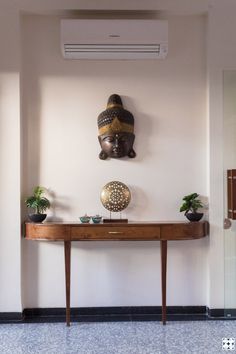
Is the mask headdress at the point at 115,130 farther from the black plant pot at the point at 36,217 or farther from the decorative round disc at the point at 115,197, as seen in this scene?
the black plant pot at the point at 36,217

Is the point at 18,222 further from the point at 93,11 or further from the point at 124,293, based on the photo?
the point at 93,11

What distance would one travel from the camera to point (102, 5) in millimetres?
3076

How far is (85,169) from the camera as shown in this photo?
126 inches

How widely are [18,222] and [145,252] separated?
1.12 meters

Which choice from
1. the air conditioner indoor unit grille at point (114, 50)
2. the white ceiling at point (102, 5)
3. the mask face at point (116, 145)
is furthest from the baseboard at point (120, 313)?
the white ceiling at point (102, 5)

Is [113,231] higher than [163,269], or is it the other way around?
[113,231]

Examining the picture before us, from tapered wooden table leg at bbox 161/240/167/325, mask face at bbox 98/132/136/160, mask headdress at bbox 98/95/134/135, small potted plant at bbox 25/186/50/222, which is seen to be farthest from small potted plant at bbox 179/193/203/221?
small potted plant at bbox 25/186/50/222

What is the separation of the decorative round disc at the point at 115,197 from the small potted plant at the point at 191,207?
478 mm

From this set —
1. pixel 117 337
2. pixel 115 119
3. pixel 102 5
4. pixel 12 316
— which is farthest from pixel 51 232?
pixel 102 5

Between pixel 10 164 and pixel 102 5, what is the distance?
1549 millimetres

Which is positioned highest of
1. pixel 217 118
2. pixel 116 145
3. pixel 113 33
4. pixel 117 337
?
pixel 113 33

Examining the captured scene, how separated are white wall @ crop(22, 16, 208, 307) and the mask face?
64 millimetres

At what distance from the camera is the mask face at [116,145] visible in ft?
10.2

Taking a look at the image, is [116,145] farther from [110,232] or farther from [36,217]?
[36,217]
